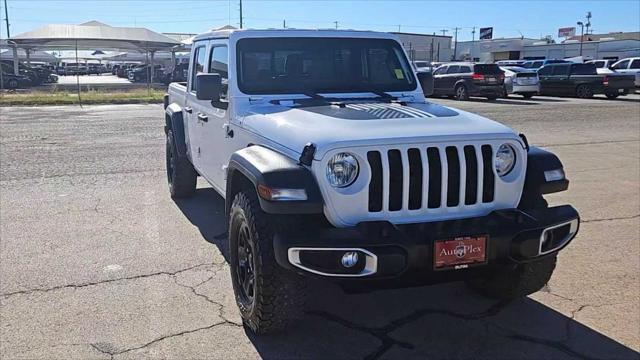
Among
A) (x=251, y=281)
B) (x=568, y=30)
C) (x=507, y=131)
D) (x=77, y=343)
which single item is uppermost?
(x=568, y=30)

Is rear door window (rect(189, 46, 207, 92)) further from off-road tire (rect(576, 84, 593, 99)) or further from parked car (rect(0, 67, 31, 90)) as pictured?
parked car (rect(0, 67, 31, 90))

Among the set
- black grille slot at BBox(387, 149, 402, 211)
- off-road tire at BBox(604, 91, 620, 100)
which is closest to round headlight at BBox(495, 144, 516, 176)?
black grille slot at BBox(387, 149, 402, 211)

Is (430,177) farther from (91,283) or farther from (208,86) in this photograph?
(91,283)

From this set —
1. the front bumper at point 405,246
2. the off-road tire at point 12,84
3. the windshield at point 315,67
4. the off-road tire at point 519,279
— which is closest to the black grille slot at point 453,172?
the front bumper at point 405,246

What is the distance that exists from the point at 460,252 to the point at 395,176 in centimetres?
55

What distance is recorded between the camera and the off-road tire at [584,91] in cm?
2620

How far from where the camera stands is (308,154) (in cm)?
336

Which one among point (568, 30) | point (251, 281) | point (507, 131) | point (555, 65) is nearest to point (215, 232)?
point (251, 281)

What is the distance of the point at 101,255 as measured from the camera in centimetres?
519

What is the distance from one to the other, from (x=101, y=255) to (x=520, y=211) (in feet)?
11.6

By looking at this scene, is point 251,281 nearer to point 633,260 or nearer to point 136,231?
point 136,231

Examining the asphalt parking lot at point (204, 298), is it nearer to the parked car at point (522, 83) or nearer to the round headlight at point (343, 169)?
the round headlight at point (343, 169)

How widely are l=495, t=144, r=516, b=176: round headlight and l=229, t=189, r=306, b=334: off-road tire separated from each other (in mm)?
1391

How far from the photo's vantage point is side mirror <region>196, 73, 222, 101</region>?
15.3ft
